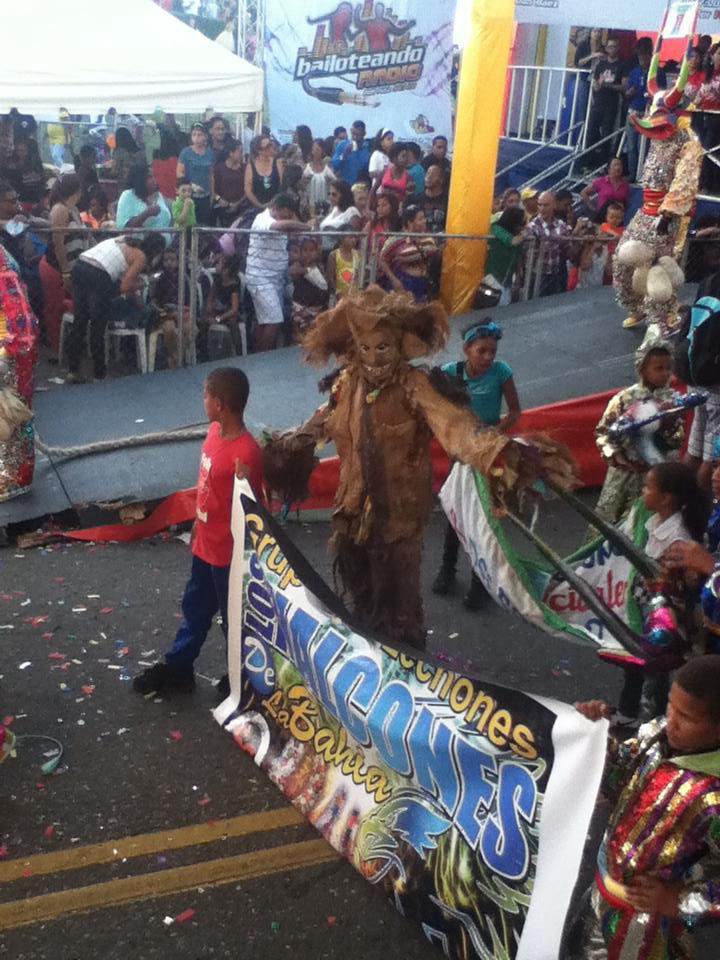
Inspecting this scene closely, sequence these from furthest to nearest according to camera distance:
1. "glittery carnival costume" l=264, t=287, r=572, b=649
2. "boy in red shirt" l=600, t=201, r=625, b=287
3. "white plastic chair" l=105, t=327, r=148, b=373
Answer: "boy in red shirt" l=600, t=201, r=625, b=287
"white plastic chair" l=105, t=327, r=148, b=373
"glittery carnival costume" l=264, t=287, r=572, b=649

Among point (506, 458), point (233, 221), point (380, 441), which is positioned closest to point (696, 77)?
point (233, 221)

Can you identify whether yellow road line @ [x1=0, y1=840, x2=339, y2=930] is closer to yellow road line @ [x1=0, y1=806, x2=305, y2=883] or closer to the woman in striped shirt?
yellow road line @ [x1=0, y1=806, x2=305, y2=883]

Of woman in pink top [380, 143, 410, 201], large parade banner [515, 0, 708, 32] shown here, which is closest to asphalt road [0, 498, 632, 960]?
large parade banner [515, 0, 708, 32]

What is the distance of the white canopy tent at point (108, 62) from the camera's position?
1063 cm

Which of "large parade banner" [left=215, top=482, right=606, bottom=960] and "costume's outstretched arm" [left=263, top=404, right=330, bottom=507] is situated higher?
"costume's outstretched arm" [left=263, top=404, right=330, bottom=507]

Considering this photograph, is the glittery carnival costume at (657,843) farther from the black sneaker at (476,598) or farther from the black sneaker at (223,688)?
the black sneaker at (476,598)

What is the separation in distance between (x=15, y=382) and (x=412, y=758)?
4516mm

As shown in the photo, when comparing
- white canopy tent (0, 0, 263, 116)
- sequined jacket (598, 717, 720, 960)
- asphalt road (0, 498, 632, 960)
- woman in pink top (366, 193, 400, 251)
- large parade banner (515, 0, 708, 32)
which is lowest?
asphalt road (0, 498, 632, 960)

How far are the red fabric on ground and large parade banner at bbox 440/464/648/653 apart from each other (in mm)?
1476

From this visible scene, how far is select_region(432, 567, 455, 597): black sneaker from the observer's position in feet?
20.6

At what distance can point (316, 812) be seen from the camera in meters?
4.01

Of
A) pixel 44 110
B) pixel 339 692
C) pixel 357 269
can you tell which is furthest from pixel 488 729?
pixel 44 110

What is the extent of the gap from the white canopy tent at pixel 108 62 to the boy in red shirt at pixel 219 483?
7539 mm

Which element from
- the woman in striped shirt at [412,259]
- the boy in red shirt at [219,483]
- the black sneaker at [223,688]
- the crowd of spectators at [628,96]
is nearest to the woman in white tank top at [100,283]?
the woman in striped shirt at [412,259]
